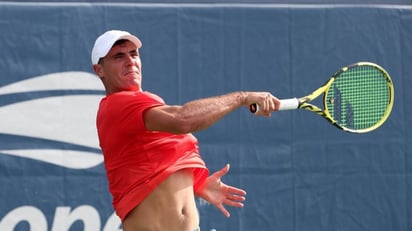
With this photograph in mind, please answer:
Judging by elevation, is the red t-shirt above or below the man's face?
below

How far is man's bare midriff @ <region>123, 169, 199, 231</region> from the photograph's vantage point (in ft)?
14.9

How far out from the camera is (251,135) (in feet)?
21.9

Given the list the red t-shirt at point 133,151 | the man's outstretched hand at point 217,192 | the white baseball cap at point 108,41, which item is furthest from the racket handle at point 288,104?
the white baseball cap at point 108,41

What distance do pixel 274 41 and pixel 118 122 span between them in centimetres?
246

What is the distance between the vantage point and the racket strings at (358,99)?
5.41 m

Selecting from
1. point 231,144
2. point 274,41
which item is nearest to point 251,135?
point 231,144

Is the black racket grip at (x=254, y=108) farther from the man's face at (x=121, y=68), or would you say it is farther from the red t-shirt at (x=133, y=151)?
the man's face at (x=121, y=68)

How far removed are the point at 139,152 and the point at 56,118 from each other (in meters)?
2.05

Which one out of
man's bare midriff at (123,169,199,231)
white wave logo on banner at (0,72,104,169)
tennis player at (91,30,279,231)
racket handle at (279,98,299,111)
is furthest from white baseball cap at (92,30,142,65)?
white wave logo on banner at (0,72,104,169)

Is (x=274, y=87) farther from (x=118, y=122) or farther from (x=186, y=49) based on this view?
(x=118, y=122)

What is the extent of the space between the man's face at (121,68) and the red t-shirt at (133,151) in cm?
13

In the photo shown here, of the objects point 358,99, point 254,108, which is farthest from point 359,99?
point 254,108

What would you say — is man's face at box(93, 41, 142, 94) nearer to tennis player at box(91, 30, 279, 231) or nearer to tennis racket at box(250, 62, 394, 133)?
tennis player at box(91, 30, 279, 231)

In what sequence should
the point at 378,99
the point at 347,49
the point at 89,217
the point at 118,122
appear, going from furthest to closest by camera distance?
the point at 347,49
the point at 89,217
the point at 378,99
the point at 118,122
